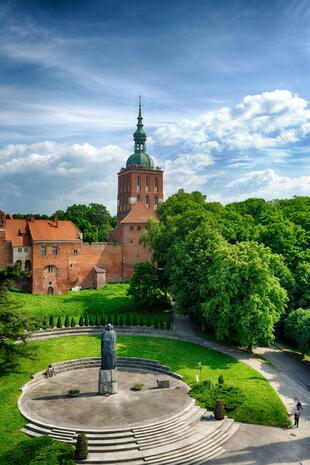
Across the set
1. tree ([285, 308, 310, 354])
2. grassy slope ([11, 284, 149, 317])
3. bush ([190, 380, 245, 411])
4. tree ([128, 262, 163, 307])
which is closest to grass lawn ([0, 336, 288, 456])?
bush ([190, 380, 245, 411])

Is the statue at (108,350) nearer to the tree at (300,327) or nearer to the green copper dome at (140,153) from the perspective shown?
the tree at (300,327)

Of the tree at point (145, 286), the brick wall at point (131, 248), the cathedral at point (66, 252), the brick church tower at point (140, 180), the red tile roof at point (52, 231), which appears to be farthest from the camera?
the brick church tower at point (140, 180)

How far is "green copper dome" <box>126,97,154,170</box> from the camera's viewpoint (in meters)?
91.9

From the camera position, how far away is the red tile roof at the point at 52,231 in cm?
5809

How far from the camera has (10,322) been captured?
96.6ft

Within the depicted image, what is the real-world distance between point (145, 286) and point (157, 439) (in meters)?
26.2

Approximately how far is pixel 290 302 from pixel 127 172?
190 feet

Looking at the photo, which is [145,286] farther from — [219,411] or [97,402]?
[219,411]

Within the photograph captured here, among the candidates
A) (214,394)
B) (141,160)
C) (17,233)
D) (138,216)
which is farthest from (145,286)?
(141,160)

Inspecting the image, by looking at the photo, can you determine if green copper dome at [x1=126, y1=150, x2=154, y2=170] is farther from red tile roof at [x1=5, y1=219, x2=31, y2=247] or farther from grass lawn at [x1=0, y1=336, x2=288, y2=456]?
grass lawn at [x1=0, y1=336, x2=288, y2=456]

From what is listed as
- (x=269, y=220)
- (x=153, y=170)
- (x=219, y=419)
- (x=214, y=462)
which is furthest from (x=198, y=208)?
(x=153, y=170)

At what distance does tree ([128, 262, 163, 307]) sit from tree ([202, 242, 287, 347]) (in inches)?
494

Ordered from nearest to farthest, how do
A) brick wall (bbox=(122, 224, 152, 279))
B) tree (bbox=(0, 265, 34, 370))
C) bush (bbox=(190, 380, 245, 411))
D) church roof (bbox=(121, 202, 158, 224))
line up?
bush (bbox=(190, 380, 245, 411))
tree (bbox=(0, 265, 34, 370))
brick wall (bbox=(122, 224, 152, 279))
church roof (bbox=(121, 202, 158, 224))

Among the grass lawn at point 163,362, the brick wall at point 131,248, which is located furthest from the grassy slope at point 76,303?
the grass lawn at point 163,362
